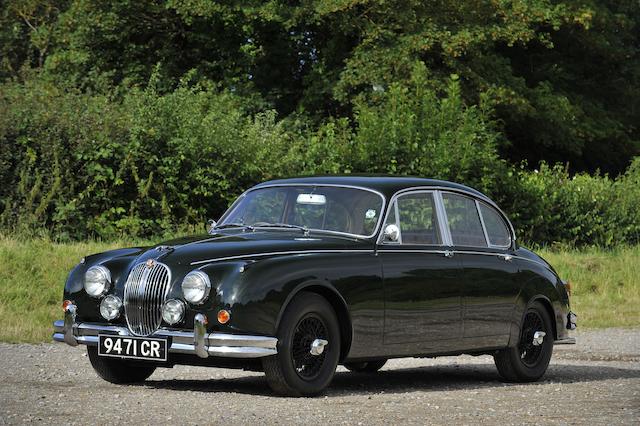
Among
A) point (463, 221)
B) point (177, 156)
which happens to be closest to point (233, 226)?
point (463, 221)

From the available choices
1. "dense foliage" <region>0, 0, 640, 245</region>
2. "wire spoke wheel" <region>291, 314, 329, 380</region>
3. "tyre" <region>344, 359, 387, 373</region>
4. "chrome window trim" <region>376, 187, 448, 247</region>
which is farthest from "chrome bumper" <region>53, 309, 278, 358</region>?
"dense foliage" <region>0, 0, 640, 245</region>

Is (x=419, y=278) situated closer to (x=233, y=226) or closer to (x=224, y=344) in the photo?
(x=233, y=226)

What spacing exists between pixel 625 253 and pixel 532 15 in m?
9.60

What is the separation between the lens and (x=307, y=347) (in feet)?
30.9

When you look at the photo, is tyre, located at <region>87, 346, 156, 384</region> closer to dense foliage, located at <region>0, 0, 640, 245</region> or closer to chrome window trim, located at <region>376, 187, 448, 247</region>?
chrome window trim, located at <region>376, 187, 448, 247</region>

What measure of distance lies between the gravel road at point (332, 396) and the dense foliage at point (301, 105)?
9513mm

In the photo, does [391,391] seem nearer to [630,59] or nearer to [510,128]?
[510,128]

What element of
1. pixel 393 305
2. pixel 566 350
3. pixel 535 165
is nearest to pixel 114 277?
Result: pixel 393 305

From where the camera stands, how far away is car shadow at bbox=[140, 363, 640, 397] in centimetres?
1027

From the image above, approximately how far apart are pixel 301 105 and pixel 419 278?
2335cm

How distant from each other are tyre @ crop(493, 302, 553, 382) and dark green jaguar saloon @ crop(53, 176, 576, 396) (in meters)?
0.01

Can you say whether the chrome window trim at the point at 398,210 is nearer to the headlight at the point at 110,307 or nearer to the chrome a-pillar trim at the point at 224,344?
the chrome a-pillar trim at the point at 224,344

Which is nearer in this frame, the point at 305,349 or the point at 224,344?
the point at 224,344

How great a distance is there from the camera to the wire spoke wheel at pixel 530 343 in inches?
468
